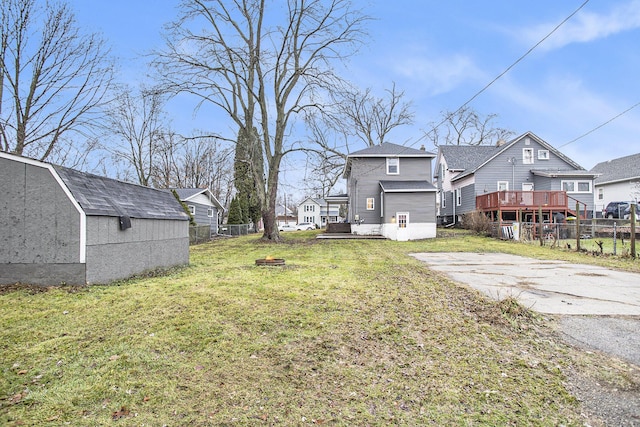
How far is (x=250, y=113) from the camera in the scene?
867 inches

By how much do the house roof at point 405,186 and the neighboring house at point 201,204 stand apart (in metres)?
13.5

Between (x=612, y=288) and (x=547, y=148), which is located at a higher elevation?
(x=547, y=148)

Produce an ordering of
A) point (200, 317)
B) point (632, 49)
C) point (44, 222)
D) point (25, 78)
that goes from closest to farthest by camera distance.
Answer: point (200, 317)
point (44, 222)
point (632, 49)
point (25, 78)

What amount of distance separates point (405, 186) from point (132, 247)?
19.0 meters

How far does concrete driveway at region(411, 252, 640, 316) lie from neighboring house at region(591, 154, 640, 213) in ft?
79.3

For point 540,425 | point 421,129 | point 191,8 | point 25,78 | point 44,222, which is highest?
point 191,8

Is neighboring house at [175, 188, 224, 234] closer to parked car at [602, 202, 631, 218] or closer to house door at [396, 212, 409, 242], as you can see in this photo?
house door at [396, 212, 409, 242]

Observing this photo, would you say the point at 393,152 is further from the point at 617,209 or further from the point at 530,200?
the point at 617,209

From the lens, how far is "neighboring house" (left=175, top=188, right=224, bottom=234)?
27406mm

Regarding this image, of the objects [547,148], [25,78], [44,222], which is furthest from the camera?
[547,148]

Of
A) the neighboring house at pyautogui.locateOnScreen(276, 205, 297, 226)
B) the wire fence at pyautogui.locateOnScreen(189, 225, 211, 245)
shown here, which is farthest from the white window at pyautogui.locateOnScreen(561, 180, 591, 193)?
the neighboring house at pyautogui.locateOnScreen(276, 205, 297, 226)

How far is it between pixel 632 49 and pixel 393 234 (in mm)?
14862

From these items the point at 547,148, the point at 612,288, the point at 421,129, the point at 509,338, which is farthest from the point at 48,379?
the point at 547,148

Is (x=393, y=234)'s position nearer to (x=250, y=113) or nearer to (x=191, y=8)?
(x=250, y=113)
